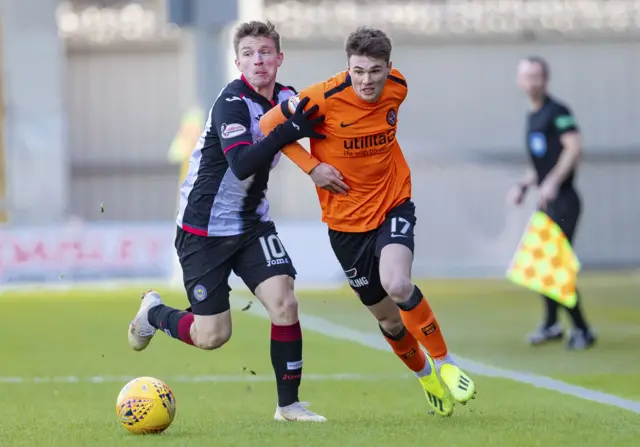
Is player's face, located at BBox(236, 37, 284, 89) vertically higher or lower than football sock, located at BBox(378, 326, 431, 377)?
higher

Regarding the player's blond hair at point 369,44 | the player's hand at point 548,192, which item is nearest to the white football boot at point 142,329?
the player's blond hair at point 369,44

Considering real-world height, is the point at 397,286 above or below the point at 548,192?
above

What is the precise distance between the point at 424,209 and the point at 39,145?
634 cm

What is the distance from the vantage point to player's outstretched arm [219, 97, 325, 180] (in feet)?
22.9

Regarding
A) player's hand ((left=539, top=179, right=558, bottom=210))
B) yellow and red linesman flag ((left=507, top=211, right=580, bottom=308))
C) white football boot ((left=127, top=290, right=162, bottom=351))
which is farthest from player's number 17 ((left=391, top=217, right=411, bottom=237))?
yellow and red linesman flag ((left=507, top=211, right=580, bottom=308))

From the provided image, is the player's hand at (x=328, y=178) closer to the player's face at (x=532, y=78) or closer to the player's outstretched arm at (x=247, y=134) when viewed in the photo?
the player's outstretched arm at (x=247, y=134)

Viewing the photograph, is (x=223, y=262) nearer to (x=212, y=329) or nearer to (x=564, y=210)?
(x=212, y=329)

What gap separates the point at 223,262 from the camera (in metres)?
7.45

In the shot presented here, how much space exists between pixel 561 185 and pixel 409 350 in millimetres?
4599

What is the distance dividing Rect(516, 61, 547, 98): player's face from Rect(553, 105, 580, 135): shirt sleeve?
23 centimetres

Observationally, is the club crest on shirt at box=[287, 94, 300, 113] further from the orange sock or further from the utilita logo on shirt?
the orange sock

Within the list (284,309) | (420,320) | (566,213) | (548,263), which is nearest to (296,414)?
(284,309)

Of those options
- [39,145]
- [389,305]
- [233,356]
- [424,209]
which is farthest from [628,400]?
[39,145]

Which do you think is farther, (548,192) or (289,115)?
(548,192)
